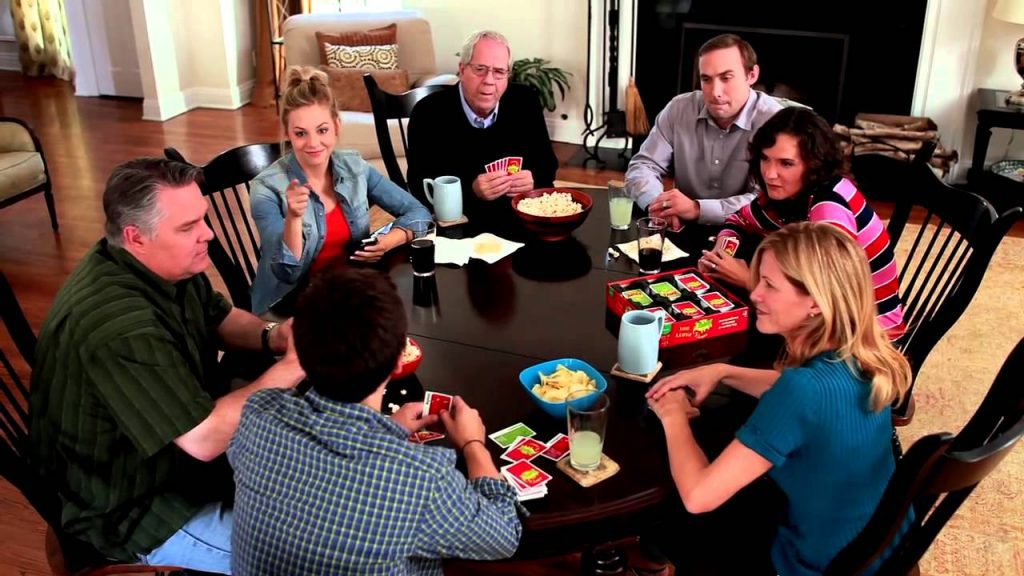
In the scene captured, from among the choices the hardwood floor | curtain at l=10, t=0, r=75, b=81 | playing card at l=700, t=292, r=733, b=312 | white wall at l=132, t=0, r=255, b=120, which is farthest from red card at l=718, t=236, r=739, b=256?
curtain at l=10, t=0, r=75, b=81

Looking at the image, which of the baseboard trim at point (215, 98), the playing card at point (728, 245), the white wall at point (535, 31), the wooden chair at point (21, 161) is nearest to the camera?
the playing card at point (728, 245)

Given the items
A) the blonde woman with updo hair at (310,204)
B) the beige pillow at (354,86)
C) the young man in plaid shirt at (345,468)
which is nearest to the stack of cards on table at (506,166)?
the blonde woman with updo hair at (310,204)

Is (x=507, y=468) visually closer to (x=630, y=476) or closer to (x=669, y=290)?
(x=630, y=476)

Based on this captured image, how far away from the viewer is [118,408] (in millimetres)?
1584

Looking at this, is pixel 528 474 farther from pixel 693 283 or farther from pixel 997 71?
pixel 997 71

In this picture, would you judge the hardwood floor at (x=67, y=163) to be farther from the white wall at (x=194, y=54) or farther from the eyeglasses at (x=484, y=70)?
the eyeglasses at (x=484, y=70)

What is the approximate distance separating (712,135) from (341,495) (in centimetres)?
209

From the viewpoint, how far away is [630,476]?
1.56 metres

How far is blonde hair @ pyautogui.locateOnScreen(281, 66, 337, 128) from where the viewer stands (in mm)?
2465

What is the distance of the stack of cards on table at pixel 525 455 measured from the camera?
1524 millimetres

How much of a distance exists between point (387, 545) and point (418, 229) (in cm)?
131

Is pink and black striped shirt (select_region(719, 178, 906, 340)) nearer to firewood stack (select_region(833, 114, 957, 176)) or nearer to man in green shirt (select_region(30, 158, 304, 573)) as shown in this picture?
man in green shirt (select_region(30, 158, 304, 573))

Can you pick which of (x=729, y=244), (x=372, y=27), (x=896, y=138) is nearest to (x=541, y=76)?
(x=372, y=27)

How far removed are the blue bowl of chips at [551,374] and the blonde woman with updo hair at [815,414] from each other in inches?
5.7
